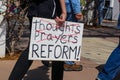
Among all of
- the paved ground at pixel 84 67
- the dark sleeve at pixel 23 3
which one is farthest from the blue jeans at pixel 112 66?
the dark sleeve at pixel 23 3

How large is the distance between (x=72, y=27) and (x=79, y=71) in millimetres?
1889

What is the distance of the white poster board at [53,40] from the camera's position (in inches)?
203

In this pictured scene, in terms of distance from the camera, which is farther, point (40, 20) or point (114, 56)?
point (114, 56)

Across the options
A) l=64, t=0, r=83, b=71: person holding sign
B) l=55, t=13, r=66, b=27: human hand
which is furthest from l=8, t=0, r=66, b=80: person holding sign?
l=64, t=0, r=83, b=71: person holding sign

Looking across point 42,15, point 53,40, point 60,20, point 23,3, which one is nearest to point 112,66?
point 53,40

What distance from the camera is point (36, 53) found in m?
Answer: 5.19

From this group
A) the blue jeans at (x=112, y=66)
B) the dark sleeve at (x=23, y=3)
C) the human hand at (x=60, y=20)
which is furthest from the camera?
the dark sleeve at (x=23, y=3)

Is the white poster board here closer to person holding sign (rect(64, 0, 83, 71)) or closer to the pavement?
the pavement

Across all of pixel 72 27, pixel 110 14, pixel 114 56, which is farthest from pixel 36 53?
pixel 110 14

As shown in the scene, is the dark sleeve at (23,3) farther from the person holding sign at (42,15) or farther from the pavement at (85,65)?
the person holding sign at (42,15)

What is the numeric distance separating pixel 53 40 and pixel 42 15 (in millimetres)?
354

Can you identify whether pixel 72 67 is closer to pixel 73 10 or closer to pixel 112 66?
pixel 73 10

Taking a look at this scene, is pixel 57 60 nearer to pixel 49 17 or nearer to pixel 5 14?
pixel 49 17

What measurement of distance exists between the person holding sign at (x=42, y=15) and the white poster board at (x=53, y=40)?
0.11 metres
